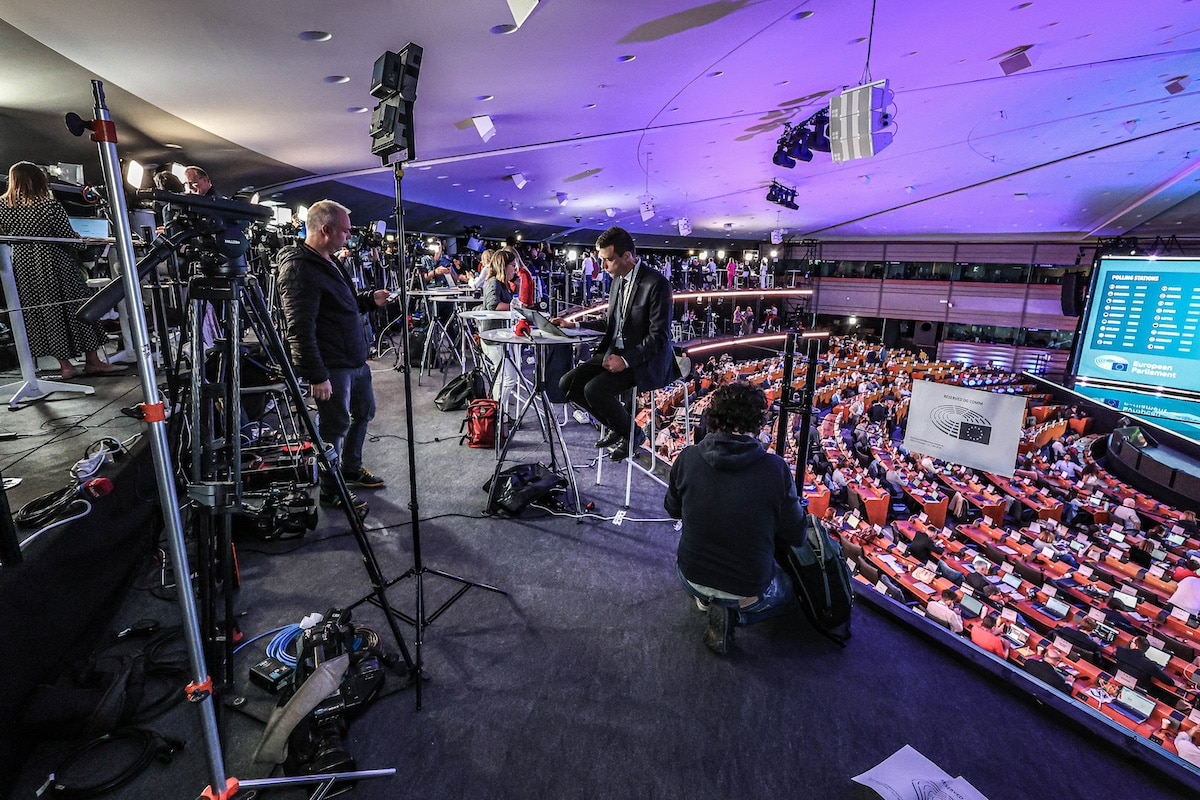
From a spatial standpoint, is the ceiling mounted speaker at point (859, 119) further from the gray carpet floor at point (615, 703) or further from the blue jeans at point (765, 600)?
the gray carpet floor at point (615, 703)

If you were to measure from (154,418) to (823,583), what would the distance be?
2.22 metres

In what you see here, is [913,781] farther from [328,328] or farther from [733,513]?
[328,328]

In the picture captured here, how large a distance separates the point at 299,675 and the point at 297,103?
494cm

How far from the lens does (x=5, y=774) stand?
1.42 meters

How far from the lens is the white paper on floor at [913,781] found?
1.46 meters

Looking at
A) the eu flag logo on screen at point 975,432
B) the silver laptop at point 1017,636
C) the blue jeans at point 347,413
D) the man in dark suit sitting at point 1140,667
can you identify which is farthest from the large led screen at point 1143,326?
the blue jeans at point 347,413

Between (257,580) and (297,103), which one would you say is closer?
(257,580)

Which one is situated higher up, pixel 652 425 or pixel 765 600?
pixel 652 425

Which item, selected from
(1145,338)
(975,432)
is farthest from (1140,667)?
(1145,338)

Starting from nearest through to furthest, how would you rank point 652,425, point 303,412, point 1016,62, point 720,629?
point 303,412 < point 720,629 < point 652,425 < point 1016,62

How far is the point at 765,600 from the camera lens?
2082 millimetres

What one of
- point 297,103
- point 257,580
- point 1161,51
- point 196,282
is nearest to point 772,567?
point 196,282

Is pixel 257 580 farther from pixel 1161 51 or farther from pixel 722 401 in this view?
pixel 1161 51

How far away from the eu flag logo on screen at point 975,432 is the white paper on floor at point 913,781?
6.93ft
